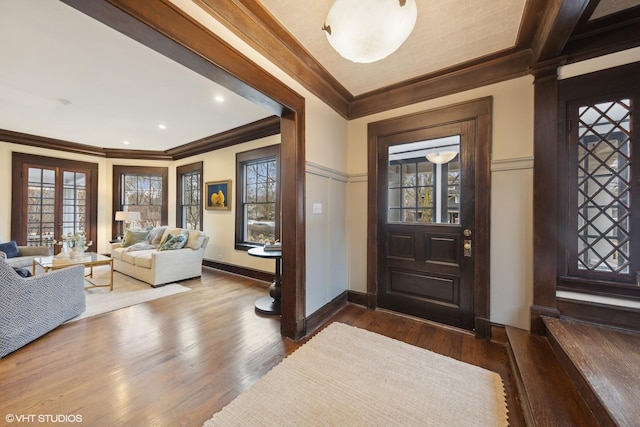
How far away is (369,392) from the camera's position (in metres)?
1.60

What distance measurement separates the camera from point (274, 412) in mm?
1435

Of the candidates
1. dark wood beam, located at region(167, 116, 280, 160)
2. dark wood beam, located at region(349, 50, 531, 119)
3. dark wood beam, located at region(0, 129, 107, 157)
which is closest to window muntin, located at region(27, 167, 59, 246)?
dark wood beam, located at region(0, 129, 107, 157)

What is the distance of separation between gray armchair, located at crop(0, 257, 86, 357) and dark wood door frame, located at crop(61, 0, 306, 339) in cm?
228

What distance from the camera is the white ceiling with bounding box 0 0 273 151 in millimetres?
1933

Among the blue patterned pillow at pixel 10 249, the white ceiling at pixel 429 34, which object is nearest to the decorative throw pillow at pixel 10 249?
the blue patterned pillow at pixel 10 249

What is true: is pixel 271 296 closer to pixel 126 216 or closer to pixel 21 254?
pixel 21 254

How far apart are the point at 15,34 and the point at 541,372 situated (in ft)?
15.8

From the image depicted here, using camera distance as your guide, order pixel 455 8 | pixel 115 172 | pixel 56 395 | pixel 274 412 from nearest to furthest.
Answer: pixel 274 412 → pixel 56 395 → pixel 455 8 → pixel 115 172

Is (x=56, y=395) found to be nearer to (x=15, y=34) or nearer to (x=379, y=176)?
(x=15, y=34)

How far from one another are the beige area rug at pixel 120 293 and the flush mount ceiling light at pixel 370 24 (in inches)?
150

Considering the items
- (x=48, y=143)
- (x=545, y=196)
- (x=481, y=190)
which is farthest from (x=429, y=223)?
(x=48, y=143)

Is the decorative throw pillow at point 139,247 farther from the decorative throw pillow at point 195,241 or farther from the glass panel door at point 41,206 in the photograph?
the glass panel door at point 41,206

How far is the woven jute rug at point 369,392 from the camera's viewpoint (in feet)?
4.58

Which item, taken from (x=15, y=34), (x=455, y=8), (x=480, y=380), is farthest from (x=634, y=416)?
(x=15, y=34)
